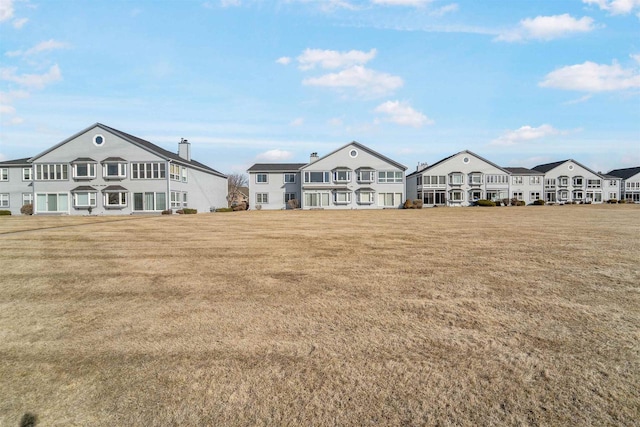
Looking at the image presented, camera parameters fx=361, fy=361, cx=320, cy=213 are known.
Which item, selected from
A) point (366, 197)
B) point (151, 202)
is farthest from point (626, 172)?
point (151, 202)

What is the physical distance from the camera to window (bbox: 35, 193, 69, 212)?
3981 centimetres

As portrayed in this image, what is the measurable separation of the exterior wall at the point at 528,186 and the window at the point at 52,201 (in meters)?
66.9

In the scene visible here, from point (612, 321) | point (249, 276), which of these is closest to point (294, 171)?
point (249, 276)

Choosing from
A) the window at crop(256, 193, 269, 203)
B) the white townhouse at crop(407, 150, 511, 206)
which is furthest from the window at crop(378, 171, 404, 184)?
the window at crop(256, 193, 269, 203)

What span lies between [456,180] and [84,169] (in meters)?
51.0

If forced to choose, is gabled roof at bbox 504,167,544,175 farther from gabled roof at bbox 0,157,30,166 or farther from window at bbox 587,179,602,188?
gabled roof at bbox 0,157,30,166

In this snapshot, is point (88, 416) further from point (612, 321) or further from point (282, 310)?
point (612, 321)

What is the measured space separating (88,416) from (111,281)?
5170 mm

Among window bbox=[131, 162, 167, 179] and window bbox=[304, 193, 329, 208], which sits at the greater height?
window bbox=[131, 162, 167, 179]

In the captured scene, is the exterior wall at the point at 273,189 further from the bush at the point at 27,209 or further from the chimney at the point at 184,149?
Answer: the bush at the point at 27,209

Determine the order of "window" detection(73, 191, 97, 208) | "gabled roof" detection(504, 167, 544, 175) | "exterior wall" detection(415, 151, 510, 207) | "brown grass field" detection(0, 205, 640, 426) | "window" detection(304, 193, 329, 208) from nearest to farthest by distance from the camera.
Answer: "brown grass field" detection(0, 205, 640, 426)
"window" detection(73, 191, 97, 208)
"window" detection(304, 193, 329, 208)
"exterior wall" detection(415, 151, 510, 207)
"gabled roof" detection(504, 167, 544, 175)

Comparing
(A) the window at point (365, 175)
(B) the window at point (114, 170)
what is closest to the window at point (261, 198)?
(A) the window at point (365, 175)

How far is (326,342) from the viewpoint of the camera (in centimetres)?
487

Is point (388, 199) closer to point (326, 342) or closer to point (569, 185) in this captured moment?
point (569, 185)
